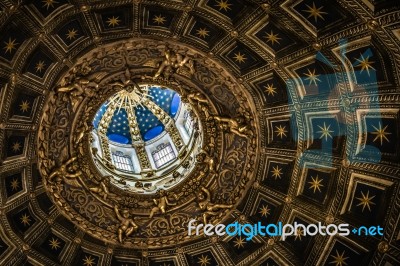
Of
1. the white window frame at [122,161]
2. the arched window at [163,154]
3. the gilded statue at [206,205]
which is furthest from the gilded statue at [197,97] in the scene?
the white window frame at [122,161]

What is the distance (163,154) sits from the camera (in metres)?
34.9

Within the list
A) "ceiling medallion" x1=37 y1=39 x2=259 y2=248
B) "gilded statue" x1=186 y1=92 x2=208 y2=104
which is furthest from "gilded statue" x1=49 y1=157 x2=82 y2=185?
"gilded statue" x1=186 y1=92 x2=208 y2=104

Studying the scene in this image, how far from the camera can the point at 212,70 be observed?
85.7 feet

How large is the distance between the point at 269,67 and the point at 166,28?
16.0 ft

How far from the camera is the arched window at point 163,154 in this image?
33562mm

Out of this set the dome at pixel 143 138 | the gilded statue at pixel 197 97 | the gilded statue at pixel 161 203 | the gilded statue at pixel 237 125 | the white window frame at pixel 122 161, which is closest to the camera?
the gilded statue at pixel 237 125

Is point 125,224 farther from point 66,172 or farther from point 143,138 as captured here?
point 143,138

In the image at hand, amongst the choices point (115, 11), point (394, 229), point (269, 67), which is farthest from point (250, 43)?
point (394, 229)

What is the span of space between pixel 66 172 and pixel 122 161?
7.32 metres

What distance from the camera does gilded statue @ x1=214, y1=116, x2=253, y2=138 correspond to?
26.8 metres

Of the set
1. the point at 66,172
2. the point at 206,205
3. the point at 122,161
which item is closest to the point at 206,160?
the point at 206,205

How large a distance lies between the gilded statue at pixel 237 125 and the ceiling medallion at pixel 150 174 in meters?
0.05

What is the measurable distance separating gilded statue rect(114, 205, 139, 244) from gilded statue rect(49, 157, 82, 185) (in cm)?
273

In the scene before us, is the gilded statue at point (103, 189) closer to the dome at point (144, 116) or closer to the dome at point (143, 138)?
the dome at point (143, 138)
